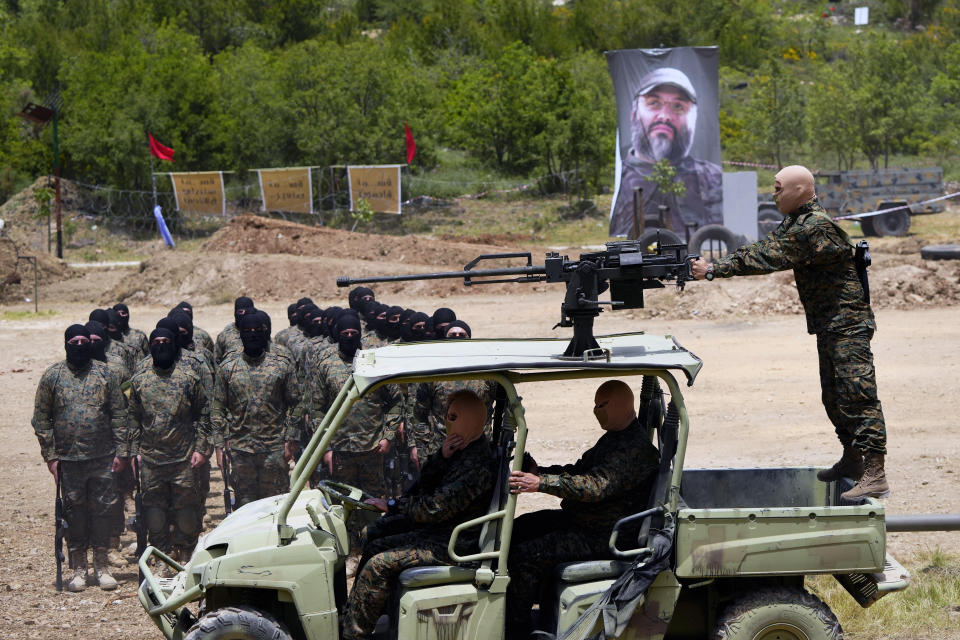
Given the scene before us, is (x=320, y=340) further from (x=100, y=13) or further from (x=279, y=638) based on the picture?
(x=100, y=13)

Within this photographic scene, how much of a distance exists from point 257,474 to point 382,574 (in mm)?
4459

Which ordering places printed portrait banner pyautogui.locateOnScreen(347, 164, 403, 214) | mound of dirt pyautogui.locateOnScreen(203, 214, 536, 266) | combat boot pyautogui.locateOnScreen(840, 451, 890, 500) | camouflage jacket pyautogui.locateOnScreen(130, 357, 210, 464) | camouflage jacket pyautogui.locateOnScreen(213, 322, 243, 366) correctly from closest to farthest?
combat boot pyautogui.locateOnScreen(840, 451, 890, 500), camouflage jacket pyautogui.locateOnScreen(130, 357, 210, 464), camouflage jacket pyautogui.locateOnScreen(213, 322, 243, 366), mound of dirt pyautogui.locateOnScreen(203, 214, 536, 266), printed portrait banner pyautogui.locateOnScreen(347, 164, 403, 214)

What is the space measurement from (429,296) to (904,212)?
14404mm

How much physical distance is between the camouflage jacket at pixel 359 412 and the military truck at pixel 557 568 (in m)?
3.67

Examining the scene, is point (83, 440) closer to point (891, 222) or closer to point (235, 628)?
point (235, 628)

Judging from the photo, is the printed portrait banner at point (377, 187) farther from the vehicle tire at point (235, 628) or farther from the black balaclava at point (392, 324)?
the vehicle tire at point (235, 628)

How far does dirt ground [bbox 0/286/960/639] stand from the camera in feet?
27.5

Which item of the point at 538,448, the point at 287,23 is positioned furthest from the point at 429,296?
the point at 287,23

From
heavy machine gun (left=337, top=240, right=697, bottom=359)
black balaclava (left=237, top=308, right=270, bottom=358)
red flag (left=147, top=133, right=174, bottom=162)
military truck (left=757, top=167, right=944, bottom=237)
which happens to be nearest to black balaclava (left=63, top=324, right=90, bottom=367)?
black balaclava (left=237, top=308, right=270, bottom=358)

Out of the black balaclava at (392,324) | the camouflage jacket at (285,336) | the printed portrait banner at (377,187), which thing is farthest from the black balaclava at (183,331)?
→ the printed portrait banner at (377,187)

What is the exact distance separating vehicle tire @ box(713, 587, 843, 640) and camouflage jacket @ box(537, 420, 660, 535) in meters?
0.66

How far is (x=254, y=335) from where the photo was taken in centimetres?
928

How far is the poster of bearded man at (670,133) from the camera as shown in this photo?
3061 cm

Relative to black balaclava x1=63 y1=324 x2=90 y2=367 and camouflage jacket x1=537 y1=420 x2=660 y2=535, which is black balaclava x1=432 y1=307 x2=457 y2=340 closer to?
black balaclava x1=63 y1=324 x2=90 y2=367
